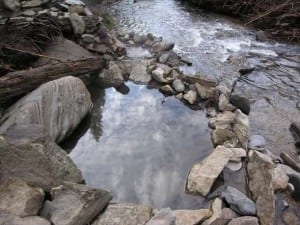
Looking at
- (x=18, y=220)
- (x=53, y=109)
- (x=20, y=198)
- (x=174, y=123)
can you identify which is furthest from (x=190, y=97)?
(x=18, y=220)

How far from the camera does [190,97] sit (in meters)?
5.40

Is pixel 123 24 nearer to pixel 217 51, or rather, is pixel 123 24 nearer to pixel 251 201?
pixel 217 51

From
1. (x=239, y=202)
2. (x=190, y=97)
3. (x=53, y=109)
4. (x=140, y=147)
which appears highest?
(x=53, y=109)

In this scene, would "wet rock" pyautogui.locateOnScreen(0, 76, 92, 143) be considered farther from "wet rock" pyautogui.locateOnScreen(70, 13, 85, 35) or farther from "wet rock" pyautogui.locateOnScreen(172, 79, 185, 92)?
"wet rock" pyautogui.locateOnScreen(70, 13, 85, 35)

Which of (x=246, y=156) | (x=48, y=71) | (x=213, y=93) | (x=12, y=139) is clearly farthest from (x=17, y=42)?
(x=246, y=156)

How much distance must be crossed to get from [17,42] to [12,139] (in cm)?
224

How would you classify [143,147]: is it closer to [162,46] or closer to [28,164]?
[28,164]

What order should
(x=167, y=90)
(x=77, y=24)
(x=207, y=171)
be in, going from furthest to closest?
(x=77, y=24), (x=167, y=90), (x=207, y=171)

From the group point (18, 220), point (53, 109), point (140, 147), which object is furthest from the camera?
point (140, 147)

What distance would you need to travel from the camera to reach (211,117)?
510cm

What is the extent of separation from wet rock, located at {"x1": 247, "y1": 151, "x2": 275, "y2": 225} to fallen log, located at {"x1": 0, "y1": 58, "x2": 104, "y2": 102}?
2.82 metres

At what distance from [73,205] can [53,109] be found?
1.53 m

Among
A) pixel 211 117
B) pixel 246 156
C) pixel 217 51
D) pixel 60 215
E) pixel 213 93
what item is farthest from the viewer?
pixel 217 51

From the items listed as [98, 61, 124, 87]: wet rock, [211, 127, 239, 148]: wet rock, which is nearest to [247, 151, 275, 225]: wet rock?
[211, 127, 239, 148]: wet rock
